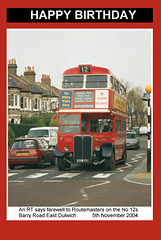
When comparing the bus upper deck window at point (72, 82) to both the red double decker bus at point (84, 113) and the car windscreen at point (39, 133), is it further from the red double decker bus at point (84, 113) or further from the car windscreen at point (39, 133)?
the car windscreen at point (39, 133)

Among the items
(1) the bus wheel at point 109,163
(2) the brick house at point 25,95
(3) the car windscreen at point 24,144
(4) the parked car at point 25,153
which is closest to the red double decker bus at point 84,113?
(1) the bus wheel at point 109,163

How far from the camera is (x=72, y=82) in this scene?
20125mm

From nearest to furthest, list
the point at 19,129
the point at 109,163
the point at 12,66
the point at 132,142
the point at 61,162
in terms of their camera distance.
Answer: the point at 109,163
the point at 61,162
the point at 132,142
the point at 19,129
the point at 12,66

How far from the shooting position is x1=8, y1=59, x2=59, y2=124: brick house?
213 feet

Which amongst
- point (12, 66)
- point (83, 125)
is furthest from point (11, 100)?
point (83, 125)

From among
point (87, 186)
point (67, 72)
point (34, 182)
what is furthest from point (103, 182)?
point (67, 72)

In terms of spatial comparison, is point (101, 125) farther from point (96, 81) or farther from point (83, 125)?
point (96, 81)

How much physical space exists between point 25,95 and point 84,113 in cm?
5174

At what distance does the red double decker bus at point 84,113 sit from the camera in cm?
1970

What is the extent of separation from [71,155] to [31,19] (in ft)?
40.1

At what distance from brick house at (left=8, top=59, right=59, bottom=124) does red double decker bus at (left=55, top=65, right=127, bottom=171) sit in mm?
44367

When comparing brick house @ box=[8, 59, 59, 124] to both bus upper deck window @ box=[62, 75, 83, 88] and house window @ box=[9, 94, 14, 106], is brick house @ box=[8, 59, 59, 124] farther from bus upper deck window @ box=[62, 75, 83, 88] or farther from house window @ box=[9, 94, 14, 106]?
bus upper deck window @ box=[62, 75, 83, 88]

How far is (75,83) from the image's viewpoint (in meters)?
20.1

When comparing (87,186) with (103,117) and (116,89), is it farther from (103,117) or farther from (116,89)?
(116,89)
